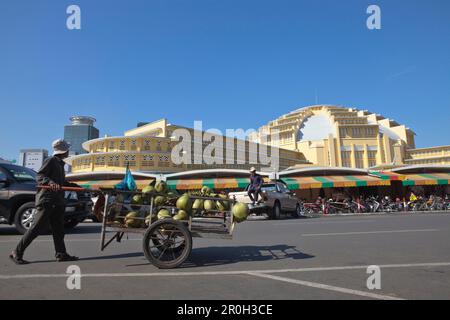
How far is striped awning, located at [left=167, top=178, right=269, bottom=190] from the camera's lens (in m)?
29.1

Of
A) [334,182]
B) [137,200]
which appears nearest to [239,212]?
[137,200]

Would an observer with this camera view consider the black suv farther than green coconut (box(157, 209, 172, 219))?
Yes

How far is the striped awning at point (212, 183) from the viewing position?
29.1 m

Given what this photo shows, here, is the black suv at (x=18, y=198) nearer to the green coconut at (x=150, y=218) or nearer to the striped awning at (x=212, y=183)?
the green coconut at (x=150, y=218)

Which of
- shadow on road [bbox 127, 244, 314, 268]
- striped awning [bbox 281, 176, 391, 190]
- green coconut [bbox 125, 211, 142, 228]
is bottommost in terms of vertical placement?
shadow on road [bbox 127, 244, 314, 268]

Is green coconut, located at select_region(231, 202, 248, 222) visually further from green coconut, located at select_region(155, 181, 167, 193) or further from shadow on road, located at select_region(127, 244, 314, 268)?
green coconut, located at select_region(155, 181, 167, 193)

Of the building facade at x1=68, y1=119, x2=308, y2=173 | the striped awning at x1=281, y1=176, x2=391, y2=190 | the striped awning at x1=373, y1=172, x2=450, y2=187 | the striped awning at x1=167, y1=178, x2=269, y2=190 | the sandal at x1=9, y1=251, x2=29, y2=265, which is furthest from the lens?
the building facade at x1=68, y1=119, x2=308, y2=173

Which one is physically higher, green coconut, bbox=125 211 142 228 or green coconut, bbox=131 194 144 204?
green coconut, bbox=131 194 144 204

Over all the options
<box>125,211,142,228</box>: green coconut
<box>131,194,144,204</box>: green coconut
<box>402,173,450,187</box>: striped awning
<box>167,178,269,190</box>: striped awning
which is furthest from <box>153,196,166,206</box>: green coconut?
<box>402,173,450,187</box>: striped awning

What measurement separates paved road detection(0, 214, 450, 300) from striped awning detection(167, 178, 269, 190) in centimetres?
2234

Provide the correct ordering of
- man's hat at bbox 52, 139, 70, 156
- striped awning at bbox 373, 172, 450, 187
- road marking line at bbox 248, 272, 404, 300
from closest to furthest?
road marking line at bbox 248, 272, 404, 300 < man's hat at bbox 52, 139, 70, 156 < striped awning at bbox 373, 172, 450, 187
